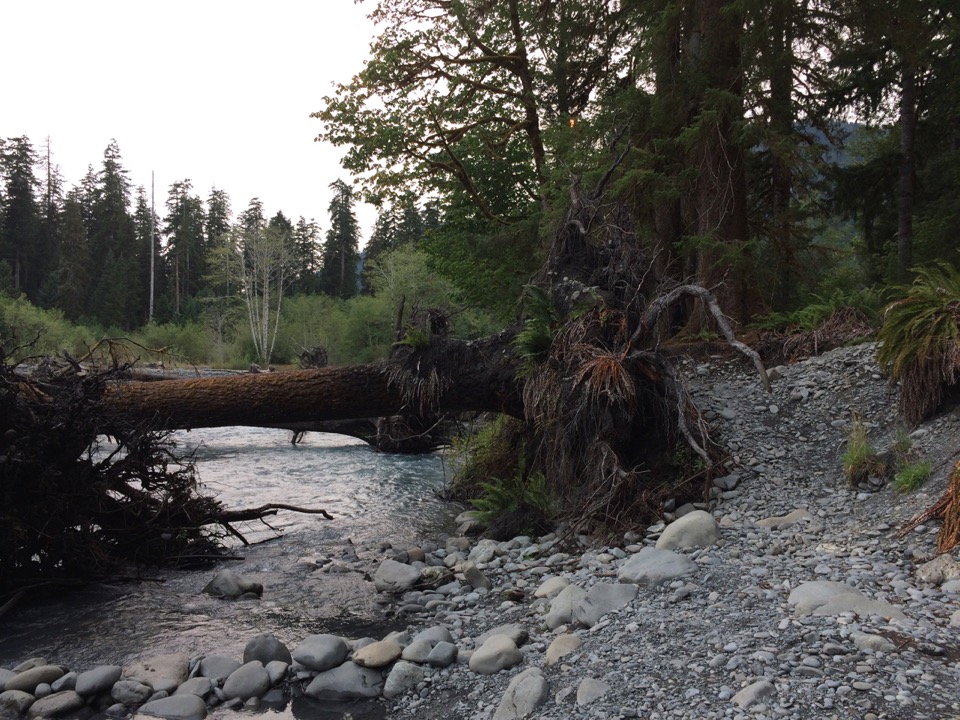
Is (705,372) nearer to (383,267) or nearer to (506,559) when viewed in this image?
(506,559)

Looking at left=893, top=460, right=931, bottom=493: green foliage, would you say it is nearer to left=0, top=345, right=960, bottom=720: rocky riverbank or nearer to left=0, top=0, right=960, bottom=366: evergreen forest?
left=0, top=345, right=960, bottom=720: rocky riverbank

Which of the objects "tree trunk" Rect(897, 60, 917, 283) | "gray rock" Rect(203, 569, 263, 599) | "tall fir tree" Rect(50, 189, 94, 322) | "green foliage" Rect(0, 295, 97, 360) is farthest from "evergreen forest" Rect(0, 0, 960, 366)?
"tall fir tree" Rect(50, 189, 94, 322)

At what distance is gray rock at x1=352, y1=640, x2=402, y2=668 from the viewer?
4.49 metres

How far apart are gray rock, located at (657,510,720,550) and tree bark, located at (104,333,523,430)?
9.46ft

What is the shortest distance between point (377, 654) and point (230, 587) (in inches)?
95.5

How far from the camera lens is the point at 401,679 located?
14.1ft

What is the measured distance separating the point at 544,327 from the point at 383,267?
5437 centimetres

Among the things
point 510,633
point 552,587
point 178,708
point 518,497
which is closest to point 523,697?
point 510,633

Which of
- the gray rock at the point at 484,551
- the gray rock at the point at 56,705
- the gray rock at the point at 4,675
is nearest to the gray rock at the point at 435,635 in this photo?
the gray rock at the point at 484,551

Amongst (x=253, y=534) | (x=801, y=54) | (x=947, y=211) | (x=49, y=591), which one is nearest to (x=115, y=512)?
(x=49, y=591)

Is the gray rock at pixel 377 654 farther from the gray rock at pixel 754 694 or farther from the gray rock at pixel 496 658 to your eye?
the gray rock at pixel 754 694

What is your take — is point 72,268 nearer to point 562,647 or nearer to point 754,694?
point 562,647

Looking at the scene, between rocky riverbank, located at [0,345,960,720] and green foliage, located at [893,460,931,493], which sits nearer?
rocky riverbank, located at [0,345,960,720]

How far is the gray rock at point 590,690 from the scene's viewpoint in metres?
3.49
